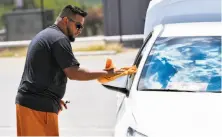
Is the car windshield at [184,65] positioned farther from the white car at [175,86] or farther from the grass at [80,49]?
the grass at [80,49]

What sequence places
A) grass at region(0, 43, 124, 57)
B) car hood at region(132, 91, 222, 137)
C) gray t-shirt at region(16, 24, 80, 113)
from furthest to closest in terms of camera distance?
1. grass at region(0, 43, 124, 57)
2. gray t-shirt at region(16, 24, 80, 113)
3. car hood at region(132, 91, 222, 137)

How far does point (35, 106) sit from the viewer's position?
166 inches

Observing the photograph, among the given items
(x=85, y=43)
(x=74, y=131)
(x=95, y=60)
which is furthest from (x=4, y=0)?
(x=74, y=131)

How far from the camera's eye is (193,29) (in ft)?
16.9

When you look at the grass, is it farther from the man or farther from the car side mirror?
the man

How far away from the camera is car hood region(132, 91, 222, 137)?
12.2 ft

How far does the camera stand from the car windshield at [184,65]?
4.55 meters

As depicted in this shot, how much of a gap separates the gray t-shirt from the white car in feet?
1.95

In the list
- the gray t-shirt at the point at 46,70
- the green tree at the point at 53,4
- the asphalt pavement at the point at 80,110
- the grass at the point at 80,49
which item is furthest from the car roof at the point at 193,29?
the green tree at the point at 53,4

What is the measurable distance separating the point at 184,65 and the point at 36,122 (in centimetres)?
141

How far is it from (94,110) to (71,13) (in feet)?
13.9

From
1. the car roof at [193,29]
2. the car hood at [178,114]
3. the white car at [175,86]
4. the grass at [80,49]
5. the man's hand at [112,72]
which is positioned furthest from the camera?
the grass at [80,49]

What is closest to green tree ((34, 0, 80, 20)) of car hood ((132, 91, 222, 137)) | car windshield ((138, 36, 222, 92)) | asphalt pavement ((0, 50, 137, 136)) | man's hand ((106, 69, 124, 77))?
asphalt pavement ((0, 50, 137, 136))

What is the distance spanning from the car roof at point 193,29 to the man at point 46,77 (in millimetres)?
1188
